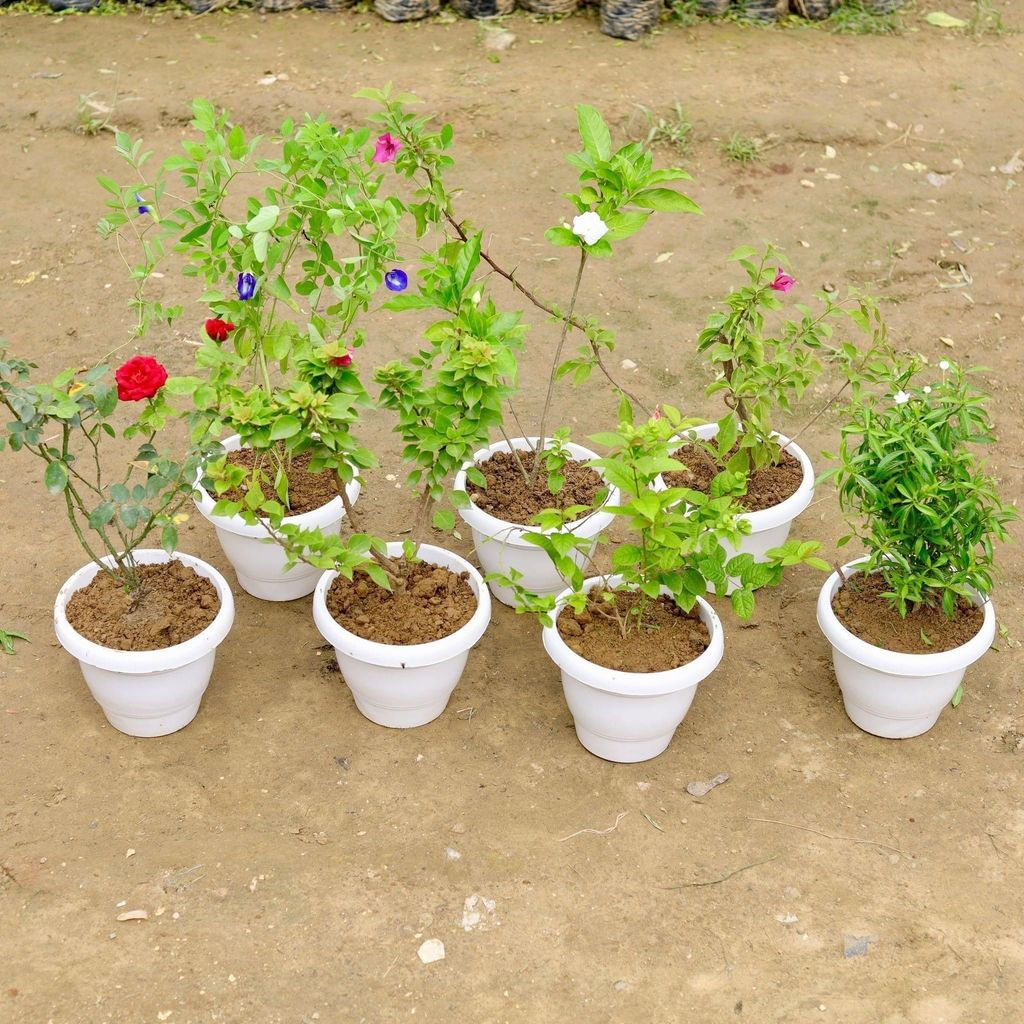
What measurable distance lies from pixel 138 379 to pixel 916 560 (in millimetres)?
1943

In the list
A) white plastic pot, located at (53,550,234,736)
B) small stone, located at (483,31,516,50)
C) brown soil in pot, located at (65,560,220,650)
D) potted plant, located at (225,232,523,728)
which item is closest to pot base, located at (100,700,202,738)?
white plastic pot, located at (53,550,234,736)

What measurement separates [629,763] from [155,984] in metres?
1.23

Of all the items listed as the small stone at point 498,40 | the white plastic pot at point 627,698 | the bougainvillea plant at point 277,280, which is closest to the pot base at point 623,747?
the white plastic pot at point 627,698

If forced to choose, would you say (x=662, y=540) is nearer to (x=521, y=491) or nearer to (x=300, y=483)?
(x=521, y=491)

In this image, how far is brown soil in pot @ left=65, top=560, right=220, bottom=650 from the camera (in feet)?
9.70

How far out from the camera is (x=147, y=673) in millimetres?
2873

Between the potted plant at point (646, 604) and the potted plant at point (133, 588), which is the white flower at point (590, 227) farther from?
the potted plant at point (133, 588)

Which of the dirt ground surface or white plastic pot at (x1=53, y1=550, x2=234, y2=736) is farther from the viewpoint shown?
white plastic pot at (x1=53, y1=550, x2=234, y2=736)

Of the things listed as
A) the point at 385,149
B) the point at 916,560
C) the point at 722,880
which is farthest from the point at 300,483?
the point at 916,560

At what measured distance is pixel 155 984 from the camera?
2.49 meters

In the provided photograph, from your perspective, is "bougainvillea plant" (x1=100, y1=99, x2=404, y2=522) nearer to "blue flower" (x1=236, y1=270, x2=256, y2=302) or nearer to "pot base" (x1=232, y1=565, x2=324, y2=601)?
"blue flower" (x1=236, y1=270, x2=256, y2=302)

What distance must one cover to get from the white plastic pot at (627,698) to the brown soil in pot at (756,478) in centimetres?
51

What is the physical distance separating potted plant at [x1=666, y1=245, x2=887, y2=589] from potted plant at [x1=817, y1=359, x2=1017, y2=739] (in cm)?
27

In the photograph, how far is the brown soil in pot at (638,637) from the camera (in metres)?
2.93
